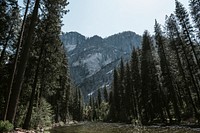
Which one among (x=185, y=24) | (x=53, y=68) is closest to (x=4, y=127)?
(x=53, y=68)

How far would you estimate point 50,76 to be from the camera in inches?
1100

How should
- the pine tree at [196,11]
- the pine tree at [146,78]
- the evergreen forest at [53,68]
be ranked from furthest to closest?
the pine tree at [146,78]
the pine tree at [196,11]
the evergreen forest at [53,68]

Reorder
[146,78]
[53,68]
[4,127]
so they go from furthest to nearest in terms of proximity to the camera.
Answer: [146,78] → [53,68] → [4,127]

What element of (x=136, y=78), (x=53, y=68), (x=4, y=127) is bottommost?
(x=4, y=127)

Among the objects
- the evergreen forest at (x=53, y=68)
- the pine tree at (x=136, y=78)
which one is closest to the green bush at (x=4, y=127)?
the evergreen forest at (x=53, y=68)

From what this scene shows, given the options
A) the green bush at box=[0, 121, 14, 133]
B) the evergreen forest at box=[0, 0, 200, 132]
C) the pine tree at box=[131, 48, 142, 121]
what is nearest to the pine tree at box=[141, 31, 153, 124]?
the evergreen forest at box=[0, 0, 200, 132]

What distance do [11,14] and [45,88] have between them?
447 inches

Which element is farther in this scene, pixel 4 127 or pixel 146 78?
pixel 146 78

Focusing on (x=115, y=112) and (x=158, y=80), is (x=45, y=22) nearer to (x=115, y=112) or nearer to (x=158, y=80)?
(x=158, y=80)

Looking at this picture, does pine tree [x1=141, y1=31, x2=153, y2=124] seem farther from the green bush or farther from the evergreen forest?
the green bush

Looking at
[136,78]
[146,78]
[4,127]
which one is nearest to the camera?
[4,127]

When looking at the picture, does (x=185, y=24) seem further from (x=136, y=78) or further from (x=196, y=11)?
(x=136, y=78)

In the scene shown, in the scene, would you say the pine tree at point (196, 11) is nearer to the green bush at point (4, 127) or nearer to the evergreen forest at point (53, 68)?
the evergreen forest at point (53, 68)

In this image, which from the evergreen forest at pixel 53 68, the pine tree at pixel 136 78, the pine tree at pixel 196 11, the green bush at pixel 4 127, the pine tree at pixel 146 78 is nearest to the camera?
the green bush at pixel 4 127
